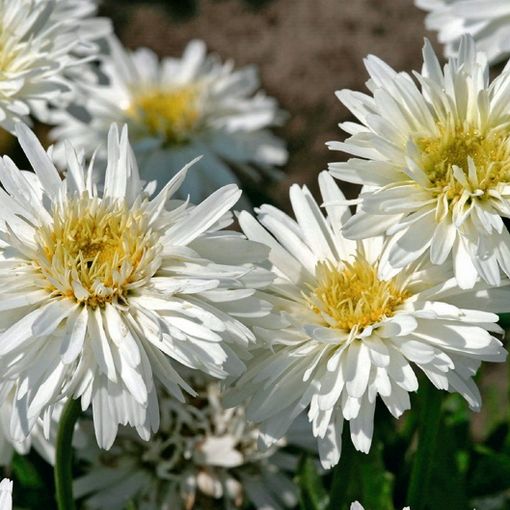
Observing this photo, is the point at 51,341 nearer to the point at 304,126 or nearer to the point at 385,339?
the point at 385,339

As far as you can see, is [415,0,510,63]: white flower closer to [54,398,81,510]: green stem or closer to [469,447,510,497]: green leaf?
[469,447,510,497]: green leaf

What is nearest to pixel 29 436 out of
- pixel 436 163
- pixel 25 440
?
pixel 25 440

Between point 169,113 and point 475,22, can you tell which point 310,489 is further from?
point 169,113

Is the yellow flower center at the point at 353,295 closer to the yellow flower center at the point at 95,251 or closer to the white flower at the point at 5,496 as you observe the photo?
the yellow flower center at the point at 95,251

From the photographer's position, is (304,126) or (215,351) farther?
(304,126)

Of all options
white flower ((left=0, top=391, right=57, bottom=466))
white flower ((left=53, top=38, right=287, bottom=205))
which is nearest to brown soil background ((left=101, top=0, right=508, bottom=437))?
white flower ((left=53, top=38, right=287, bottom=205))

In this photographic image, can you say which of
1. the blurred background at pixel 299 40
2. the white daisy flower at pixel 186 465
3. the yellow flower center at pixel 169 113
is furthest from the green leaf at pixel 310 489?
the blurred background at pixel 299 40

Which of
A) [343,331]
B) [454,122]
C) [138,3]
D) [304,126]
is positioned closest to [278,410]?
[343,331]
